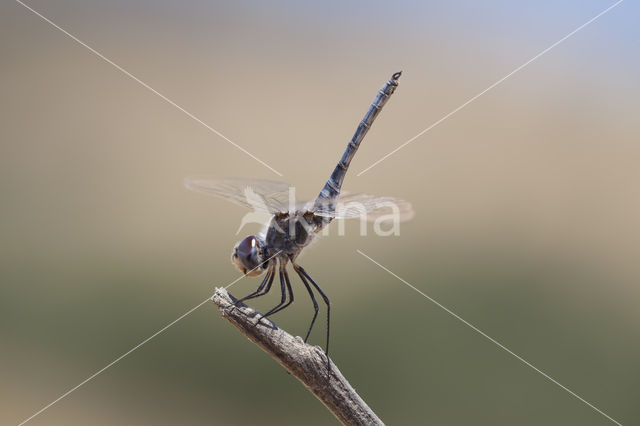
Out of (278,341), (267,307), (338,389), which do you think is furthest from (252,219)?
(267,307)

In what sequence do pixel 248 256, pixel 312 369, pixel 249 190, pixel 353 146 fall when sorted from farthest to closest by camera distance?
1. pixel 353 146
2. pixel 249 190
3. pixel 248 256
4. pixel 312 369

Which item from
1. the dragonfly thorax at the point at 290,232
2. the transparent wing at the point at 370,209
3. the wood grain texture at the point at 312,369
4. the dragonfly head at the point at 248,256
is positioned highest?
the transparent wing at the point at 370,209

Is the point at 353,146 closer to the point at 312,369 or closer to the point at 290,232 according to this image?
the point at 290,232

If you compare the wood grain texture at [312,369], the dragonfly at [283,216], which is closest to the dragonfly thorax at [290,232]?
the dragonfly at [283,216]

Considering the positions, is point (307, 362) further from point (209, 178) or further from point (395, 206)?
point (209, 178)

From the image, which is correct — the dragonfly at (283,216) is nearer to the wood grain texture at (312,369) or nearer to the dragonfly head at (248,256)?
the dragonfly head at (248,256)

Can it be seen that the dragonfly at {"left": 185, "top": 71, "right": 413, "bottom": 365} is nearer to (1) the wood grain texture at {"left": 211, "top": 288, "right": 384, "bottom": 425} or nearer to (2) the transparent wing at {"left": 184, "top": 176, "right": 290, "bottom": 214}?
(2) the transparent wing at {"left": 184, "top": 176, "right": 290, "bottom": 214}

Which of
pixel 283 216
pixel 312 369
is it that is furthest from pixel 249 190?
pixel 312 369

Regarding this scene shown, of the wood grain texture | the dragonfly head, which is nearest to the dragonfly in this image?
the dragonfly head
